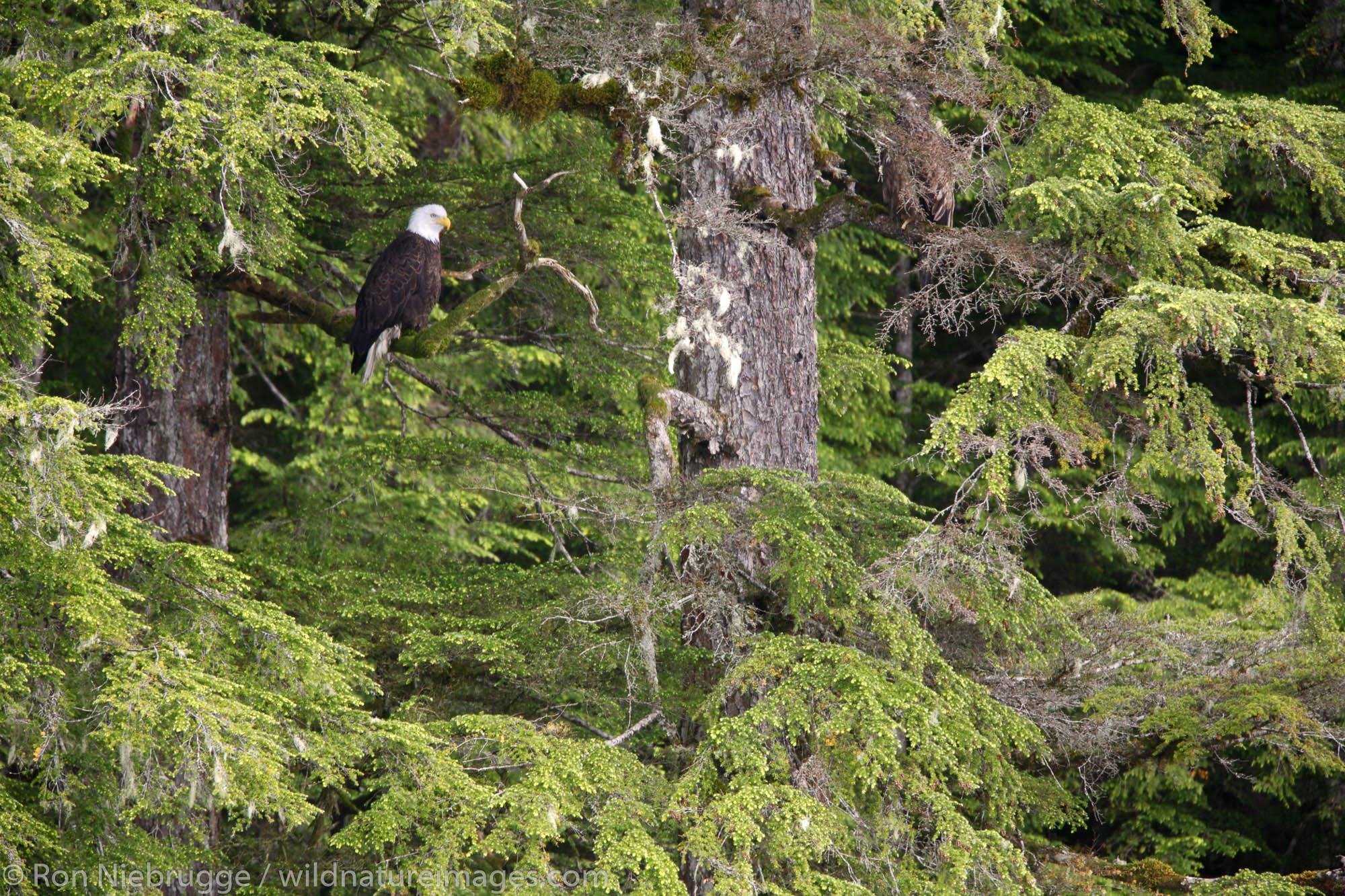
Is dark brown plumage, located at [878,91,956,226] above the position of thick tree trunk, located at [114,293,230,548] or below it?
above

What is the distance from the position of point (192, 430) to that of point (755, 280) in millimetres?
3438

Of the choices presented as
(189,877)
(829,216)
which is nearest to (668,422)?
(829,216)

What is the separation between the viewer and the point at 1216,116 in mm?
5500

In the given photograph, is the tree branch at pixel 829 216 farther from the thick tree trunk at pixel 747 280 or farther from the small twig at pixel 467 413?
the small twig at pixel 467 413

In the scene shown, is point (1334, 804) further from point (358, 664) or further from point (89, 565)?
point (89, 565)

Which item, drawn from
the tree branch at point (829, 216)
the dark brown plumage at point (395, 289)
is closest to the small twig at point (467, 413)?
the dark brown plumage at point (395, 289)

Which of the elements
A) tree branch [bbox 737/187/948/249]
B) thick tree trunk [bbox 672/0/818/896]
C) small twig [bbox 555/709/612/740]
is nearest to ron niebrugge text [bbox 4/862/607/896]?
small twig [bbox 555/709/612/740]

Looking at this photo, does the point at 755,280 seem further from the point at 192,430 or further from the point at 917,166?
the point at 192,430

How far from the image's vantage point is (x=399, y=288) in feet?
20.4

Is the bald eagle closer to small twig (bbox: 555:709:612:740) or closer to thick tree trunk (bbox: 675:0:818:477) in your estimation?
thick tree trunk (bbox: 675:0:818:477)

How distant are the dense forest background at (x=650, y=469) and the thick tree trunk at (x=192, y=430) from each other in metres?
0.04

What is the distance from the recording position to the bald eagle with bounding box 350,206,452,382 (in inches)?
243

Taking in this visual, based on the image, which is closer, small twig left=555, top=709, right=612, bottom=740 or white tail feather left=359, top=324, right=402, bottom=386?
small twig left=555, top=709, right=612, bottom=740

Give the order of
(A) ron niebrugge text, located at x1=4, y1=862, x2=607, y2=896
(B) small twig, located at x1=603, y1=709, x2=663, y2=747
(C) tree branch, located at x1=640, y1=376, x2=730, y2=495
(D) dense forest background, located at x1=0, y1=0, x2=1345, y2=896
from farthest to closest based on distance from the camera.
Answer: (C) tree branch, located at x1=640, y1=376, x2=730, y2=495
(B) small twig, located at x1=603, y1=709, x2=663, y2=747
(D) dense forest background, located at x1=0, y1=0, x2=1345, y2=896
(A) ron niebrugge text, located at x1=4, y1=862, x2=607, y2=896
